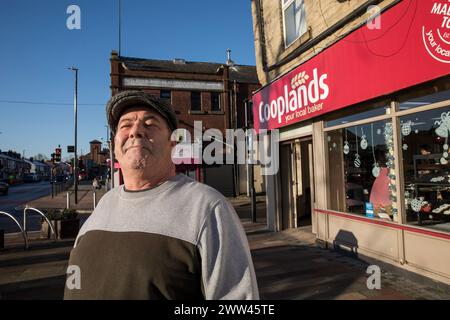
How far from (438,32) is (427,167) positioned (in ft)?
6.10

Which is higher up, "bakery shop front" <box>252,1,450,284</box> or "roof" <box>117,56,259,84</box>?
"roof" <box>117,56,259,84</box>

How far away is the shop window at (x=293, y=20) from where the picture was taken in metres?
7.73

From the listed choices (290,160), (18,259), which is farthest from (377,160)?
(18,259)

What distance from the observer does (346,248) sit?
6039 millimetres

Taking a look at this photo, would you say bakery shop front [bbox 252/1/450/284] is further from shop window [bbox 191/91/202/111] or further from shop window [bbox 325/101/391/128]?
shop window [bbox 191/91/202/111]

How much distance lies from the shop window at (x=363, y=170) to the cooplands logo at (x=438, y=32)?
1432 mm

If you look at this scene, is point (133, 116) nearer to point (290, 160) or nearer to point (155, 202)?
point (155, 202)

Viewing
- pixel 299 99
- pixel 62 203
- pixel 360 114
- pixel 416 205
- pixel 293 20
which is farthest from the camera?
pixel 62 203

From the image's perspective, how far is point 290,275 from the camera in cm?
506

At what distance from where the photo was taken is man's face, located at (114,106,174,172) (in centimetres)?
175

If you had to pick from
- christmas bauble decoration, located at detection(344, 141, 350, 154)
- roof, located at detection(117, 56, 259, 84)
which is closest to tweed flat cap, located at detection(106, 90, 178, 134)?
christmas bauble decoration, located at detection(344, 141, 350, 154)

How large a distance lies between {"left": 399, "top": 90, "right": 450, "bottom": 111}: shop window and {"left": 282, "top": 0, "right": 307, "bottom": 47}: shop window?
3.61 metres

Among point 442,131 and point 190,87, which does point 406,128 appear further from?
point 190,87

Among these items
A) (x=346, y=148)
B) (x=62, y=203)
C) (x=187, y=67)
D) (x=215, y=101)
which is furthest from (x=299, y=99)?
(x=187, y=67)
